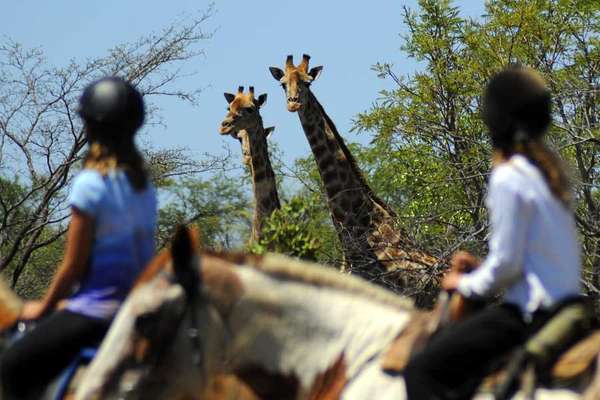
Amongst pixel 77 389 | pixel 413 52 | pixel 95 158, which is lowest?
pixel 77 389

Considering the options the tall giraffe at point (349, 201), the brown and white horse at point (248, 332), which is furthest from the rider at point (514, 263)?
the tall giraffe at point (349, 201)

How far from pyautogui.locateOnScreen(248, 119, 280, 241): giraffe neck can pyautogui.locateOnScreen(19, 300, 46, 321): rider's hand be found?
12.0 meters

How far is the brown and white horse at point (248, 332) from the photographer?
5180 millimetres

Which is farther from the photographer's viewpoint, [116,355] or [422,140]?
[422,140]

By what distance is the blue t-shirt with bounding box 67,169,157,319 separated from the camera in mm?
5461

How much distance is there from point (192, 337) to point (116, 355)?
1.00 ft

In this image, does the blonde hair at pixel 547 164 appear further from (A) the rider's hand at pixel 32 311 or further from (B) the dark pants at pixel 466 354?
(A) the rider's hand at pixel 32 311

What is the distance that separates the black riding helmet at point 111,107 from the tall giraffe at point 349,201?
8.79m

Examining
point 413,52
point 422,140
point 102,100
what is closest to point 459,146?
point 422,140

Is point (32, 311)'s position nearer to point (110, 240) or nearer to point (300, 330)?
point (110, 240)

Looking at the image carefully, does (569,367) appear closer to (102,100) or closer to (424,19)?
(102,100)

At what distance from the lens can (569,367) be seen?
4914 millimetres

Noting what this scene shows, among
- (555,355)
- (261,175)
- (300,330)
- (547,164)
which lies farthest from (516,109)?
(261,175)

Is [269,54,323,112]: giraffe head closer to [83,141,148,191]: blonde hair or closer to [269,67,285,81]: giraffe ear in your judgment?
[269,67,285,81]: giraffe ear
